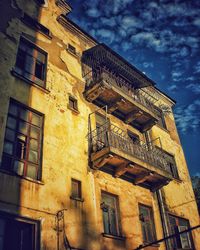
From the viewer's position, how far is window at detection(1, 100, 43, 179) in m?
9.00

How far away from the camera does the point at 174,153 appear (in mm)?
17797

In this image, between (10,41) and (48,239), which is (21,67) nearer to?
(10,41)

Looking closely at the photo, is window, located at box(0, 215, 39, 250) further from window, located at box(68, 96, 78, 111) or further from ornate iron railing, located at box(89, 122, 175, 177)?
window, located at box(68, 96, 78, 111)

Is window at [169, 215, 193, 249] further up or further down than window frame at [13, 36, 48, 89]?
further down

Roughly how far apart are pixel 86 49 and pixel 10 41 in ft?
17.6

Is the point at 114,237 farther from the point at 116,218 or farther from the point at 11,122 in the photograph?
the point at 11,122

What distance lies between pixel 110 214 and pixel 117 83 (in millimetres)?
7568

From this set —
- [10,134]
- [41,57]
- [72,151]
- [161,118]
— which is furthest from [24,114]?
[161,118]

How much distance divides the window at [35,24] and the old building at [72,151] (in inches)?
2.0

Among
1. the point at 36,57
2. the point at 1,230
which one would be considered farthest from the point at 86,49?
the point at 1,230

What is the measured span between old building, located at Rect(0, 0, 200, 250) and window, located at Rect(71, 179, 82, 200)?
0.04 meters

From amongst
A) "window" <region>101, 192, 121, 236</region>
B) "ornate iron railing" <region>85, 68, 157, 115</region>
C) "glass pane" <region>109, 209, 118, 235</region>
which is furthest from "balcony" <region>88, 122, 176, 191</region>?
"ornate iron railing" <region>85, 68, 157, 115</region>

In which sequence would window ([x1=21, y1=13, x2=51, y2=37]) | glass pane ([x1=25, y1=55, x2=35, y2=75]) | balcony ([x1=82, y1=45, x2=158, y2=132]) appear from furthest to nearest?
1. balcony ([x1=82, y1=45, x2=158, y2=132])
2. window ([x1=21, y1=13, x2=51, y2=37])
3. glass pane ([x1=25, y1=55, x2=35, y2=75])

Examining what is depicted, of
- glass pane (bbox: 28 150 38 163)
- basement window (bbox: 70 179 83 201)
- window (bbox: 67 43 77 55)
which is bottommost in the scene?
basement window (bbox: 70 179 83 201)
